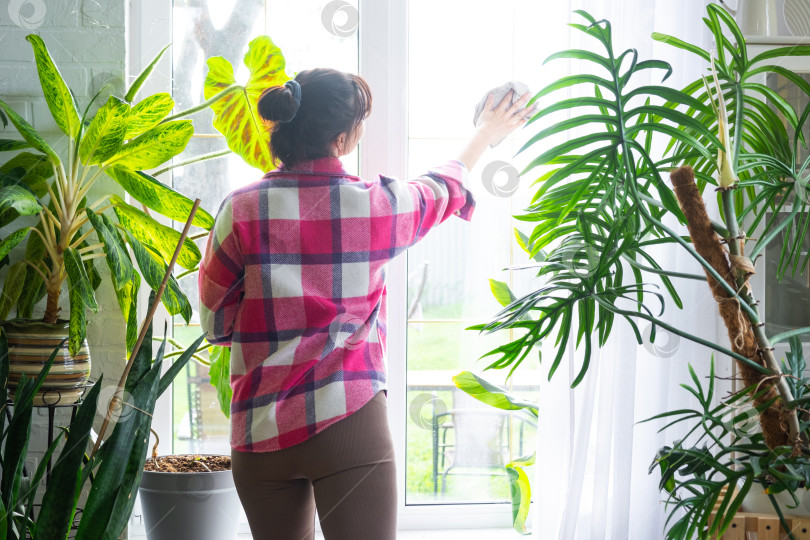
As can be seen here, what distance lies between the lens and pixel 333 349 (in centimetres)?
118

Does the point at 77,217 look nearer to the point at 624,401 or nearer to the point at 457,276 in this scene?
the point at 457,276

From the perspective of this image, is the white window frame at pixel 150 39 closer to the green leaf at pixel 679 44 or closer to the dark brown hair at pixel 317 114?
the dark brown hair at pixel 317 114

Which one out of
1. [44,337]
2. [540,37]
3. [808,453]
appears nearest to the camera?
[808,453]

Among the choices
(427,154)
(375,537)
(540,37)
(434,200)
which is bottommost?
(375,537)

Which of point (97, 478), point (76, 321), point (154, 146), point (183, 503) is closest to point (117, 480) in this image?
point (97, 478)

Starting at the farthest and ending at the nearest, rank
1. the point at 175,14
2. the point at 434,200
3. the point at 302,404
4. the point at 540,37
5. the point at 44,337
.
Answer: the point at 175,14, the point at 540,37, the point at 44,337, the point at 434,200, the point at 302,404

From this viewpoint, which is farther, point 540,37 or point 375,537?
point 540,37

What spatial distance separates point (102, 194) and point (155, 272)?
14.6 inches

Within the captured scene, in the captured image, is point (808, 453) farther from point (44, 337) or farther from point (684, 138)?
point (44, 337)

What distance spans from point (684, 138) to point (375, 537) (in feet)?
2.74

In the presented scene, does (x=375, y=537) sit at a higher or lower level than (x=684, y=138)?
lower

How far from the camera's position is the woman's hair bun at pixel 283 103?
114 cm

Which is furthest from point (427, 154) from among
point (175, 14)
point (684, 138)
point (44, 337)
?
point (44, 337)

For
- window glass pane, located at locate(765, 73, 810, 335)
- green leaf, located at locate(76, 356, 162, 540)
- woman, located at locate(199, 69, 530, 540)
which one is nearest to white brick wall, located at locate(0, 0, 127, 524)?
woman, located at locate(199, 69, 530, 540)
